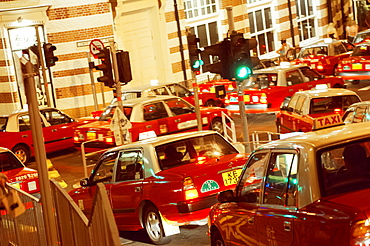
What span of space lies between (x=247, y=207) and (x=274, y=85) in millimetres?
15863

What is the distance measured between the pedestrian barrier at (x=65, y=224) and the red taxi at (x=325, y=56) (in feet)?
73.2

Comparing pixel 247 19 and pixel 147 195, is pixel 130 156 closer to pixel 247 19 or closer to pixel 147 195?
pixel 147 195

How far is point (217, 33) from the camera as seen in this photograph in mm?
36312

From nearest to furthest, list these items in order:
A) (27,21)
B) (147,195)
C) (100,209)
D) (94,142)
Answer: (100,209)
(147,195)
(94,142)
(27,21)

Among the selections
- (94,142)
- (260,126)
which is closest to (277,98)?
(260,126)

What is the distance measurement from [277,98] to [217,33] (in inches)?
544

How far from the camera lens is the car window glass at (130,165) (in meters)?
11.9

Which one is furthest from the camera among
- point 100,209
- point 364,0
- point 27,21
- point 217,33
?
point 364,0

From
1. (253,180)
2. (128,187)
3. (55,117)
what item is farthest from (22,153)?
(253,180)

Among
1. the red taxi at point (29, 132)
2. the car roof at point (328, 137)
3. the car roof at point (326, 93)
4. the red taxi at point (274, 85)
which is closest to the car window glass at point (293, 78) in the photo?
the red taxi at point (274, 85)

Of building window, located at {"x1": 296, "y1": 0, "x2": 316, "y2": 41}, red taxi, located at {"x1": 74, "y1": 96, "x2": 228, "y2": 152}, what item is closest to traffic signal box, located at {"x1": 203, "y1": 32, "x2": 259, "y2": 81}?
red taxi, located at {"x1": 74, "y1": 96, "x2": 228, "y2": 152}

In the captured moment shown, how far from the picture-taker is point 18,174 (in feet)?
51.3

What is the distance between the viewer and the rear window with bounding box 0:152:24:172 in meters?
16.1

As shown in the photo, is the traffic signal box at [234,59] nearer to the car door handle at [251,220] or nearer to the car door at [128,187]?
the car door at [128,187]
